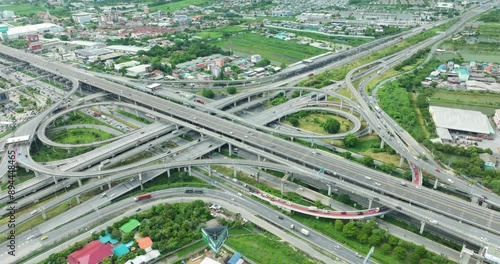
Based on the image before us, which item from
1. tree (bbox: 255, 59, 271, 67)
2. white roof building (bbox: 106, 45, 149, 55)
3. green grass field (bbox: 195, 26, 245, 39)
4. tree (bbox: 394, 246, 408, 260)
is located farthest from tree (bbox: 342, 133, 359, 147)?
green grass field (bbox: 195, 26, 245, 39)

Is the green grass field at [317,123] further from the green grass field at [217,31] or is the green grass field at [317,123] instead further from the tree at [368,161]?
the green grass field at [217,31]

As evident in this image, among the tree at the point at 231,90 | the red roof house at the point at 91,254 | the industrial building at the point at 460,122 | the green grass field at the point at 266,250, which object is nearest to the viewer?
the red roof house at the point at 91,254

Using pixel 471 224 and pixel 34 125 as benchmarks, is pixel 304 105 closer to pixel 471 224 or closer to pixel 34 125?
pixel 471 224

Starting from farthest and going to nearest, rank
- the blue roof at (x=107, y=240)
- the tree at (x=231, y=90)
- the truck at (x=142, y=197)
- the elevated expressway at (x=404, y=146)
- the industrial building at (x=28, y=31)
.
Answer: the industrial building at (x=28, y=31)
the tree at (x=231, y=90)
the truck at (x=142, y=197)
the elevated expressway at (x=404, y=146)
the blue roof at (x=107, y=240)

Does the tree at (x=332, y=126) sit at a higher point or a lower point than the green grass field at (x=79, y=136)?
higher

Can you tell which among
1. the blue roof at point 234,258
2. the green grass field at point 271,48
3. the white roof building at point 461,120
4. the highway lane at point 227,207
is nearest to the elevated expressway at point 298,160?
the highway lane at point 227,207

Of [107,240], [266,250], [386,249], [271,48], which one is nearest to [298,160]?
[266,250]
